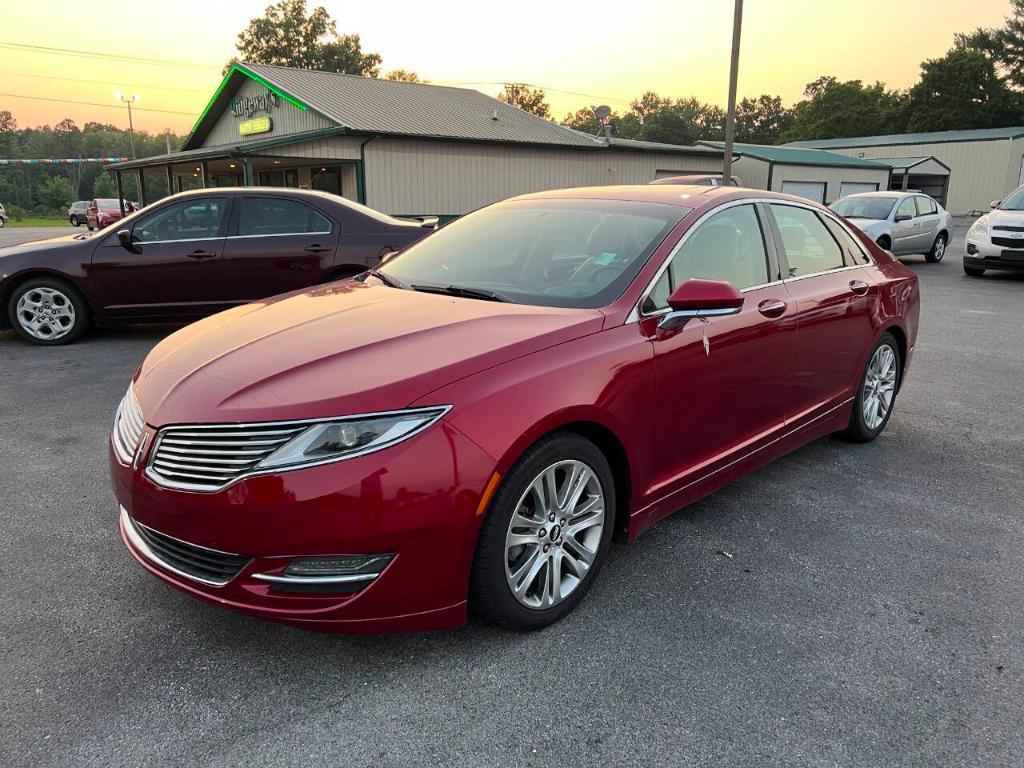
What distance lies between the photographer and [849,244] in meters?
4.68

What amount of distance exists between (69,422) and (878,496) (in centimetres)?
517

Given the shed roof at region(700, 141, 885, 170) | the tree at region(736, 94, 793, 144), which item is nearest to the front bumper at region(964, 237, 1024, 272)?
the shed roof at region(700, 141, 885, 170)

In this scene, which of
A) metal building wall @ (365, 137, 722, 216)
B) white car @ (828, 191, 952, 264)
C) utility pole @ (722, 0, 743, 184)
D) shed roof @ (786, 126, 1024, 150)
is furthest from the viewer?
shed roof @ (786, 126, 1024, 150)

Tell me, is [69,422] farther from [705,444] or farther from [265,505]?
[705,444]

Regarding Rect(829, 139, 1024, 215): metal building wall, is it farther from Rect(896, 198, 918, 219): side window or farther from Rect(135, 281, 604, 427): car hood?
Rect(135, 281, 604, 427): car hood

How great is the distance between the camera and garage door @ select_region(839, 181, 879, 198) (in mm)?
35125

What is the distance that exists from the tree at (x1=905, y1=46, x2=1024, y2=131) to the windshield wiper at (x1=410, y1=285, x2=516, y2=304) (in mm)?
75489

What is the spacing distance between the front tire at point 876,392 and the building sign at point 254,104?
24078 millimetres

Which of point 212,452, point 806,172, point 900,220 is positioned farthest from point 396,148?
point 212,452

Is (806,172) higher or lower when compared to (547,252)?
higher

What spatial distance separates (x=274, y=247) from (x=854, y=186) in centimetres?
3421

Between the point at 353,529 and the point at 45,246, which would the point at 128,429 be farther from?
the point at 45,246

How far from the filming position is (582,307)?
121 inches

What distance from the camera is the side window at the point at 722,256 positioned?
330 centimetres
